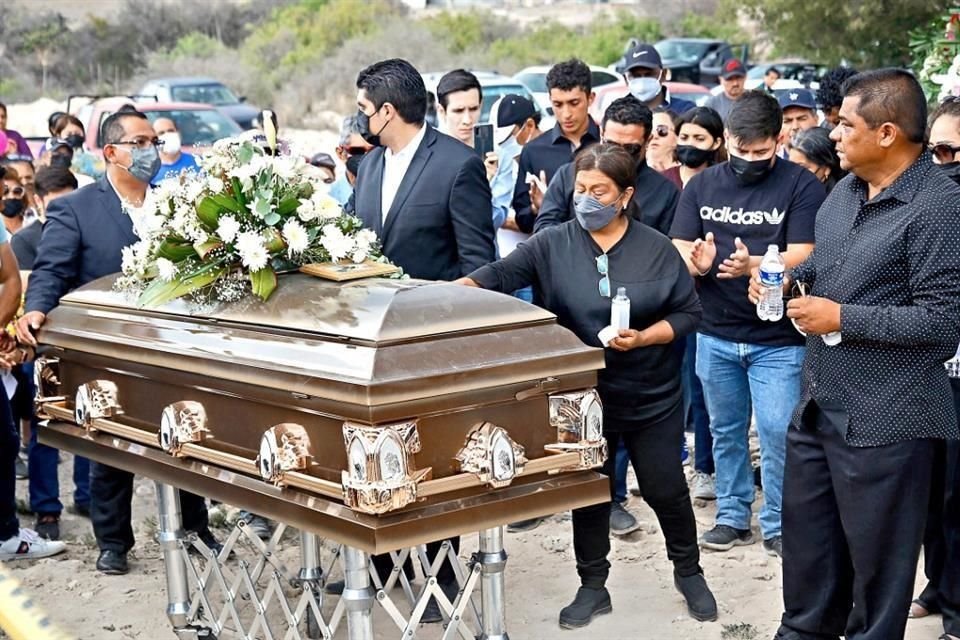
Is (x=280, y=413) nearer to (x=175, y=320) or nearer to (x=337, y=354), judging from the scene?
(x=337, y=354)

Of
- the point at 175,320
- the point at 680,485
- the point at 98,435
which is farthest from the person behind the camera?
the point at 680,485

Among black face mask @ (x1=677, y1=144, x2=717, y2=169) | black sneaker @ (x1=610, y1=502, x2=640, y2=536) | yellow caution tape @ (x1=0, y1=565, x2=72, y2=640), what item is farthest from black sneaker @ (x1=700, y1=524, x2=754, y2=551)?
yellow caution tape @ (x1=0, y1=565, x2=72, y2=640)

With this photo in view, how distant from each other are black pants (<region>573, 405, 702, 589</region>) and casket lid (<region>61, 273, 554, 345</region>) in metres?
1.07

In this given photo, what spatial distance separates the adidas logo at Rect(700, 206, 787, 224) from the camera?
486 cm

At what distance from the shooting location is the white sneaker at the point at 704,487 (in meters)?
5.91

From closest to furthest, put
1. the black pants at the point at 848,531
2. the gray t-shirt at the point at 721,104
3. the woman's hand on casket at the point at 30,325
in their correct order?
the black pants at the point at 848,531 → the woman's hand on casket at the point at 30,325 → the gray t-shirt at the point at 721,104

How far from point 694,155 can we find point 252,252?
2925 millimetres

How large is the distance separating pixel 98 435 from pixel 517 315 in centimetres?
158

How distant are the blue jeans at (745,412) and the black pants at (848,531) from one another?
1.08 metres

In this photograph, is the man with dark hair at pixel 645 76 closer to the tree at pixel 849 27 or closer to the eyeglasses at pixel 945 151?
the eyeglasses at pixel 945 151

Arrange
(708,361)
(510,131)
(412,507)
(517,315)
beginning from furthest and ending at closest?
(510,131), (708,361), (517,315), (412,507)

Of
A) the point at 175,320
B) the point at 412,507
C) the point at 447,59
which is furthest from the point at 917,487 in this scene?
the point at 447,59

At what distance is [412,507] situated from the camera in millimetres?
3129

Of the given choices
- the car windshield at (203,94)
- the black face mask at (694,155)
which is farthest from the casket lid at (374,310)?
the car windshield at (203,94)
